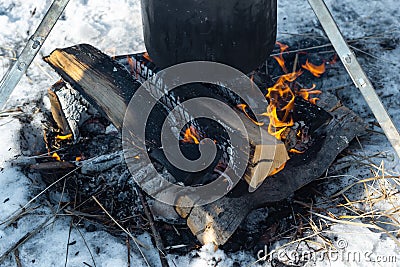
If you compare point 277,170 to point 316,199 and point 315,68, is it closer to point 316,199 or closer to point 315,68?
point 316,199

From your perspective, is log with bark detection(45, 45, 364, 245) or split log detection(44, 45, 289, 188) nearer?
log with bark detection(45, 45, 364, 245)

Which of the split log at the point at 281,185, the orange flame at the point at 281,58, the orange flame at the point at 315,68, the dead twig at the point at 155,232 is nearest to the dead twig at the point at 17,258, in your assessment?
the dead twig at the point at 155,232

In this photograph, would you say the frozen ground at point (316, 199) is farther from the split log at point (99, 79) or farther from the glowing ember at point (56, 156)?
the split log at point (99, 79)

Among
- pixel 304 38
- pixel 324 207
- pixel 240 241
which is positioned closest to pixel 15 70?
pixel 240 241

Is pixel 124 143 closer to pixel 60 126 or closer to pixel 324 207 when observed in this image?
pixel 60 126

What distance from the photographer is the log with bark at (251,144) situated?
1908 mm

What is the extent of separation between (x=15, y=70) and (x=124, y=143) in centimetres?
58

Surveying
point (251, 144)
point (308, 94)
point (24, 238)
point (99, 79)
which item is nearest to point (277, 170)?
point (251, 144)

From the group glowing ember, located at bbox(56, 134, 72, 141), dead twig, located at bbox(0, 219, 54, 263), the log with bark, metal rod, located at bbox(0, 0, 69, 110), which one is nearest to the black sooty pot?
the log with bark

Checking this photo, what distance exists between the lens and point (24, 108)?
8.72 feet

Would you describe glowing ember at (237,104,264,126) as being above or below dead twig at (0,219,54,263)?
above

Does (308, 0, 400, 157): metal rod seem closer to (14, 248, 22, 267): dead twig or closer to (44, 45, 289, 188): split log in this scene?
(44, 45, 289, 188): split log

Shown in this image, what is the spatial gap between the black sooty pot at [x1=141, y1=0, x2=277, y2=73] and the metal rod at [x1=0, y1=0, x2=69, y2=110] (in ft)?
1.21

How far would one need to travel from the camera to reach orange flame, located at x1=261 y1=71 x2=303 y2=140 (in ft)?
6.37
